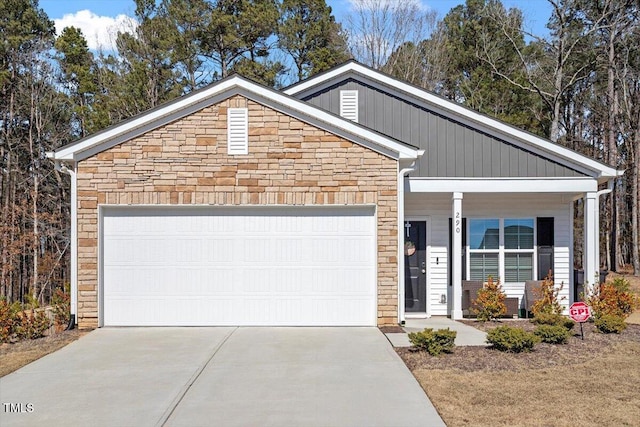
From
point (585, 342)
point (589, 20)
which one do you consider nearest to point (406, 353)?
point (585, 342)

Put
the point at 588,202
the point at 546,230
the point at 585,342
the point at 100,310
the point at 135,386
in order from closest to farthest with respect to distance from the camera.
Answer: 1. the point at 135,386
2. the point at 585,342
3. the point at 100,310
4. the point at 588,202
5. the point at 546,230

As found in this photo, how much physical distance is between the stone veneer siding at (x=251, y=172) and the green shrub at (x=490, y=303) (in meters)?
2.37

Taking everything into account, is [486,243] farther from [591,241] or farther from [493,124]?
[493,124]

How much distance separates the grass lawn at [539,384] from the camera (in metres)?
5.98

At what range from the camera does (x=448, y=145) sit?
12750mm

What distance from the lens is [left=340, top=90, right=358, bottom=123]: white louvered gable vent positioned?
13422mm

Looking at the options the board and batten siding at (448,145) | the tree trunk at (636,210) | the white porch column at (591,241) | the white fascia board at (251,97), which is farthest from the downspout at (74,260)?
the tree trunk at (636,210)

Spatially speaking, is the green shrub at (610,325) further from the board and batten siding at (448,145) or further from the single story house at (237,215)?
the single story house at (237,215)

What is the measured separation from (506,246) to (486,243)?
44 centimetres

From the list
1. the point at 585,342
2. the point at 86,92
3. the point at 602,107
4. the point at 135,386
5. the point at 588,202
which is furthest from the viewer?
the point at 602,107

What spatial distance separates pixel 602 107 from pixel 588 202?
1806cm

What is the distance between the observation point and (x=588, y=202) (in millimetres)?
12492

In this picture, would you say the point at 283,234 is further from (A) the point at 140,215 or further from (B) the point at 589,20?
(B) the point at 589,20

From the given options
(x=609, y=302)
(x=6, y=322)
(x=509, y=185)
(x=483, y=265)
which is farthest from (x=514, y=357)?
(x=6, y=322)
